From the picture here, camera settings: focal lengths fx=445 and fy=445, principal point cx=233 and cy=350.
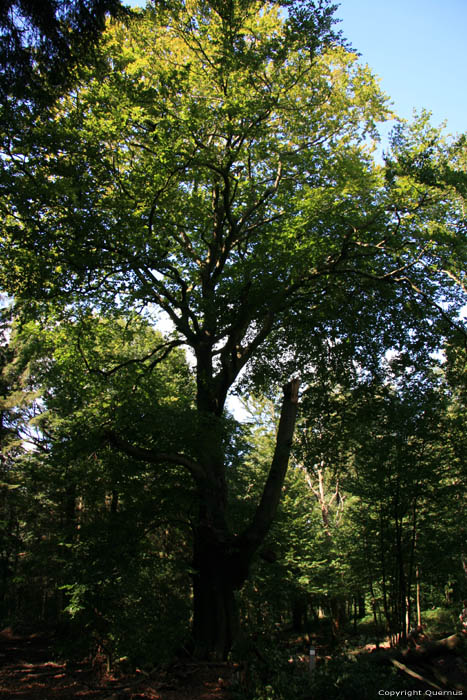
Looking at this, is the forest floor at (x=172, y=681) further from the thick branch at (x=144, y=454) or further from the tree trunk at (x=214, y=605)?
the thick branch at (x=144, y=454)

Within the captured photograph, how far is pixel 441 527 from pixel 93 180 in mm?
12434

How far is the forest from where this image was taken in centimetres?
685

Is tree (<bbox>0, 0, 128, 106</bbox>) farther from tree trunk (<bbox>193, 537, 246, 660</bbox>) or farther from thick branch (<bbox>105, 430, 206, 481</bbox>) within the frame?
tree trunk (<bbox>193, 537, 246, 660</bbox>)

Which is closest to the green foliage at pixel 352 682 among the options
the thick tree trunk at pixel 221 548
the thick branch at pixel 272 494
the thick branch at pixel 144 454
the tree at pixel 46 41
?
the thick branch at pixel 272 494

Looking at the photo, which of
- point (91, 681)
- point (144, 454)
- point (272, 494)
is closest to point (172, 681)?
point (272, 494)

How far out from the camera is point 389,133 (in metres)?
7.50

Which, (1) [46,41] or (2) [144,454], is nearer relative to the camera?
(1) [46,41]

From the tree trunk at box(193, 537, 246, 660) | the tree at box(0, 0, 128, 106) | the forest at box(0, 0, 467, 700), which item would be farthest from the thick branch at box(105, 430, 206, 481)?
the tree at box(0, 0, 128, 106)

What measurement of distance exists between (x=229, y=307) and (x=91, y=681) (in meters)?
9.39

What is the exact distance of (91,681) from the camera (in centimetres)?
1051

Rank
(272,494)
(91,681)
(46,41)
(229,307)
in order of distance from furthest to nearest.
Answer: (91,681)
(229,307)
(272,494)
(46,41)

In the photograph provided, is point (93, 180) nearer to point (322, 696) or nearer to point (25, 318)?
point (25, 318)

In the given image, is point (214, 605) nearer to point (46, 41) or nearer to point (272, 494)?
point (272, 494)

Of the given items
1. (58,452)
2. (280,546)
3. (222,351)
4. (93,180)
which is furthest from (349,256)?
(280,546)
